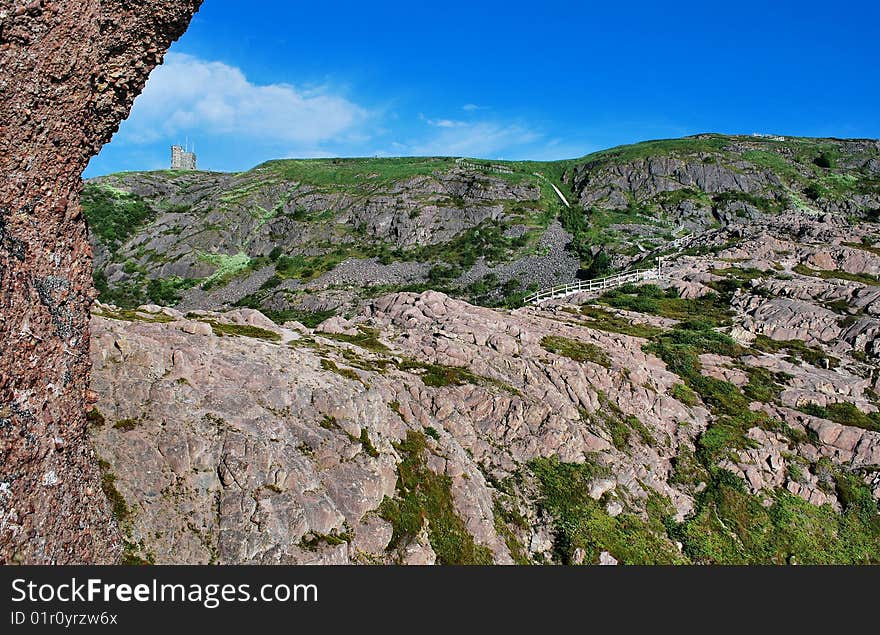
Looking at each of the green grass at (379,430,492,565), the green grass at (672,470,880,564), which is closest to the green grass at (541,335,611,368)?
the green grass at (672,470,880,564)

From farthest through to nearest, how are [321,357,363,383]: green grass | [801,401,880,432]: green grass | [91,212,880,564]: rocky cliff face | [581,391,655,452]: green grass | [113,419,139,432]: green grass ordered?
[801,401,880,432]: green grass
[581,391,655,452]: green grass
[321,357,363,383]: green grass
[91,212,880,564]: rocky cliff face
[113,419,139,432]: green grass

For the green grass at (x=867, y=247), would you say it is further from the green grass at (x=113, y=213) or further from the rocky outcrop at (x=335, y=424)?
the green grass at (x=113, y=213)

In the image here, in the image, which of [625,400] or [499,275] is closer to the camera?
[625,400]

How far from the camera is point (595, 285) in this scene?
70.6 metres

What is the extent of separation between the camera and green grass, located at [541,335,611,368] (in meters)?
34.7

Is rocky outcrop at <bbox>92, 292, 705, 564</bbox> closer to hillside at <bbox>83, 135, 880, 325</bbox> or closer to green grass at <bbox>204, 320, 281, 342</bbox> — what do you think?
green grass at <bbox>204, 320, 281, 342</bbox>

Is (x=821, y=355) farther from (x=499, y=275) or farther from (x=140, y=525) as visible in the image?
(x=499, y=275)

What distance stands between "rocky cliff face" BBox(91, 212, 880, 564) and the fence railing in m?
21.3

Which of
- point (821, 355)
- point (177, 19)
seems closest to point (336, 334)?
point (177, 19)

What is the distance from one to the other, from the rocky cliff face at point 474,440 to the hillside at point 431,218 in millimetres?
57590

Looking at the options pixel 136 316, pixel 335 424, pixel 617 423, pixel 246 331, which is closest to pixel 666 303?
pixel 617 423

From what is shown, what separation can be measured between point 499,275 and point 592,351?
77.2 m

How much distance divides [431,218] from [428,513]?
4921 inches

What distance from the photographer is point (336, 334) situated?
32.6 m
